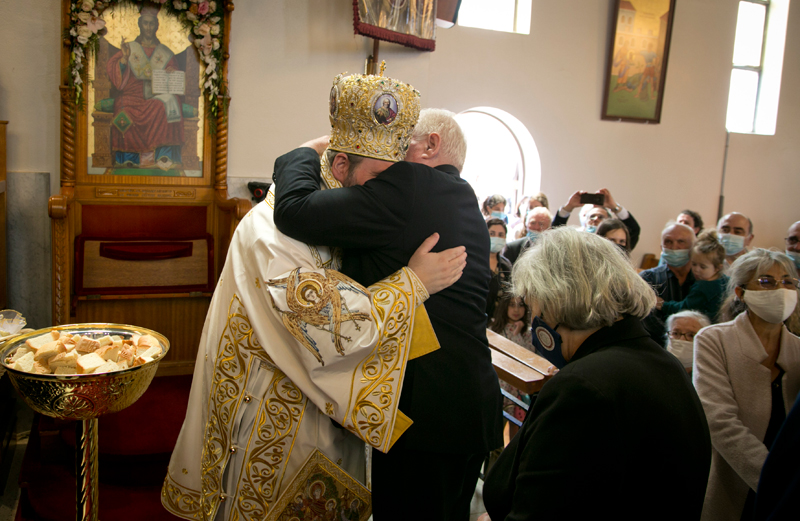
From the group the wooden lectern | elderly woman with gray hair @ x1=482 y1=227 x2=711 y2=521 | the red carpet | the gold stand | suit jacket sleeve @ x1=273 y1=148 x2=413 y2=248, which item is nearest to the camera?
elderly woman with gray hair @ x1=482 y1=227 x2=711 y2=521

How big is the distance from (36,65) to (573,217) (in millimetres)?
Answer: 6133

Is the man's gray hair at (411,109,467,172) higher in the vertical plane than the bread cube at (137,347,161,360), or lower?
higher

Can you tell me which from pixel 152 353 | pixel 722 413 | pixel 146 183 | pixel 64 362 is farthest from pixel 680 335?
pixel 146 183

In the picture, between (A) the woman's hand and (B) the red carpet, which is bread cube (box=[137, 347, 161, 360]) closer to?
(A) the woman's hand

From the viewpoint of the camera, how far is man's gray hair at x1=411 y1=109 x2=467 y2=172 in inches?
69.3

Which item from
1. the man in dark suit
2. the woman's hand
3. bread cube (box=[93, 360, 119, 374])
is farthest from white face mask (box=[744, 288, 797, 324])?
bread cube (box=[93, 360, 119, 374])

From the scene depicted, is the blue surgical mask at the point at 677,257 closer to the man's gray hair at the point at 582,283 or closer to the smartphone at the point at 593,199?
the smartphone at the point at 593,199

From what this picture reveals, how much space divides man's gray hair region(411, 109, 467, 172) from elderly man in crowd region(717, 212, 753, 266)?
462cm

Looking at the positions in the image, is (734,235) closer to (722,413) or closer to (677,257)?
(677,257)

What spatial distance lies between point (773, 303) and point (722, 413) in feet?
1.65

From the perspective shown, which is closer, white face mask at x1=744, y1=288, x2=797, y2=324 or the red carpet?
white face mask at x1=744, y1=288, x2=797, y2=324

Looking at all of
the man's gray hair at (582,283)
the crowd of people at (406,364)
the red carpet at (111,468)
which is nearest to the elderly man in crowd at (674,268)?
the crowd of people at (406,364)

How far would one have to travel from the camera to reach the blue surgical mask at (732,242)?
5.46 m

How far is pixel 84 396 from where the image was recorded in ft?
4.71
